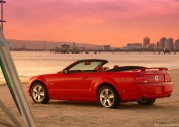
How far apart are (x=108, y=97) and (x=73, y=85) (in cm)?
131

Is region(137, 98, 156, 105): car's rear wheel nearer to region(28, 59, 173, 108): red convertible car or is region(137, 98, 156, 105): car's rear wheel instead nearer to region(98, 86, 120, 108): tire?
region(28, 59, 173, 108): red convertible car

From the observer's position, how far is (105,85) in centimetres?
1265

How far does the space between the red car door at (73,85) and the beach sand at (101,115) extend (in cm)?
31

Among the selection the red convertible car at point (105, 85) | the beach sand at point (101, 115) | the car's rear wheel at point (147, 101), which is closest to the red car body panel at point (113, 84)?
the red convertible car at point (105, 85)

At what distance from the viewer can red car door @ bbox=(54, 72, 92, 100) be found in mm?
13062

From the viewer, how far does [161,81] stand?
12625 millimetres

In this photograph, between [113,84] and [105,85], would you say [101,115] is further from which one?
[105,85]

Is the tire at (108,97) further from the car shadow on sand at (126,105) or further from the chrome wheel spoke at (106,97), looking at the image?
the car shadow on sand at (126,105)

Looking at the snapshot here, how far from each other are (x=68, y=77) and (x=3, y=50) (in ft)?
26.9

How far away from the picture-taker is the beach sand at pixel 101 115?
32.1 feet

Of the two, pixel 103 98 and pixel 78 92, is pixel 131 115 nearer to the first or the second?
pixel 103 98

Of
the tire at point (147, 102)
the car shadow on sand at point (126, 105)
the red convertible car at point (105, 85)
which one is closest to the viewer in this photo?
the red convertible car at point (105, 85)

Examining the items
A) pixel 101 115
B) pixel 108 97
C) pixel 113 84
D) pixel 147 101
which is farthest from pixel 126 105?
pixel 101 115

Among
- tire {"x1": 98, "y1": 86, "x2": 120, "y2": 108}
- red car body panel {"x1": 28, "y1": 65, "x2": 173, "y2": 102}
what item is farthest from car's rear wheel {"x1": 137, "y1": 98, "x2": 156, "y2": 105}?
tire {"x1": 98, "y1": 86, "x2": 120, "y2": 108}
